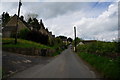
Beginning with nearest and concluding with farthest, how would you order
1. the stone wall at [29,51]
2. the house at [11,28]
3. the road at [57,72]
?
1. the road at [57,72]
2. the stone wall at [29,51]
3. the house at [11,28]

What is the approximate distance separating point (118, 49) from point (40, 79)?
5929 mm

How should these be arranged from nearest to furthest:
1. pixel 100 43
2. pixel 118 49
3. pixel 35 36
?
pixel 118 49 < pixel 100 43 < pixel 35 36

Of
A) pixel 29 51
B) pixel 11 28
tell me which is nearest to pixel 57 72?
pixel 29 51

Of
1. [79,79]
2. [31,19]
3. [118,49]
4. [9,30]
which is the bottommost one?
[79,79]

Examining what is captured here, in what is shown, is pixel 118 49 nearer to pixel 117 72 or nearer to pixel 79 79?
pixel 117 72

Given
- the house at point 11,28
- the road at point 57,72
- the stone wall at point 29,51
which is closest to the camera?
the road at point 57,72

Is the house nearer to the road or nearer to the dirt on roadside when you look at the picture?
the dirt on roadside

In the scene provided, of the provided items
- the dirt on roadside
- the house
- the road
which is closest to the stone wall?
the dirt on roadside

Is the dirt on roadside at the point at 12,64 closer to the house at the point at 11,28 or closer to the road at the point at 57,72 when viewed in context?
the road at the point at 57,72

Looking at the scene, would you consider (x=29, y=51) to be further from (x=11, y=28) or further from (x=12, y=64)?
(x=11, y=28)

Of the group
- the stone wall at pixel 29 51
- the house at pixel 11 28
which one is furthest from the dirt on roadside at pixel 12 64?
the house at pixel 11 28

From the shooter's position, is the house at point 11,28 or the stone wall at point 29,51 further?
the house at point 11,28

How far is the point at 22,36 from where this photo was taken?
1828 inches

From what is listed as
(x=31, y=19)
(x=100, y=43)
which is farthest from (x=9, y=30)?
(x=100, y=43)
